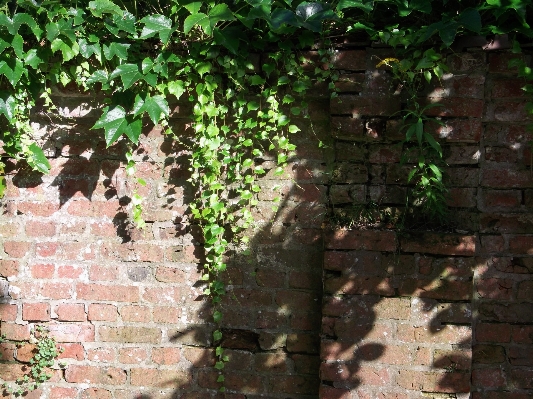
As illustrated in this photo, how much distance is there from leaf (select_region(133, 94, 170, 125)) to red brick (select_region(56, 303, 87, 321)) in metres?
1.01

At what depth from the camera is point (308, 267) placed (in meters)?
2.72

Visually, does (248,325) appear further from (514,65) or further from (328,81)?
(514,65)

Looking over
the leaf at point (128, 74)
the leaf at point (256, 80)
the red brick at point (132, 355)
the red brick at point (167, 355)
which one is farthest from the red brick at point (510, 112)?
the red brick at point (132, 355)

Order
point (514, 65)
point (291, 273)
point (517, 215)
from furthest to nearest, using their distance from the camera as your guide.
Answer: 1. point (291, 273)
2. point (517, 215)
3. point (514, 65)

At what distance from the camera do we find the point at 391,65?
2.47 meters

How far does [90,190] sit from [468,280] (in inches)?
71.0

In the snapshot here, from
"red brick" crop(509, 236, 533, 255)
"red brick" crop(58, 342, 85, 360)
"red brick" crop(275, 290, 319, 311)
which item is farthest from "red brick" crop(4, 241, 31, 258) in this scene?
"red brick" crop(509, 236, 533, 255)

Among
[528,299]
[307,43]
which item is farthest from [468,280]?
[307,43]

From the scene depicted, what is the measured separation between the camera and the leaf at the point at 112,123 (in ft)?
8.41

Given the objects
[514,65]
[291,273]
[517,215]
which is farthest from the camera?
[291,273]

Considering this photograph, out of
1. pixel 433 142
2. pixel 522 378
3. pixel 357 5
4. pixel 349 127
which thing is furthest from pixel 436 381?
pixel 357 5

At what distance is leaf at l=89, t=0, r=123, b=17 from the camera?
2482mm

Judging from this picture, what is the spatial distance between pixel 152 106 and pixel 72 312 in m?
1.11

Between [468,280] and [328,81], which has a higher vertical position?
[328,81]
